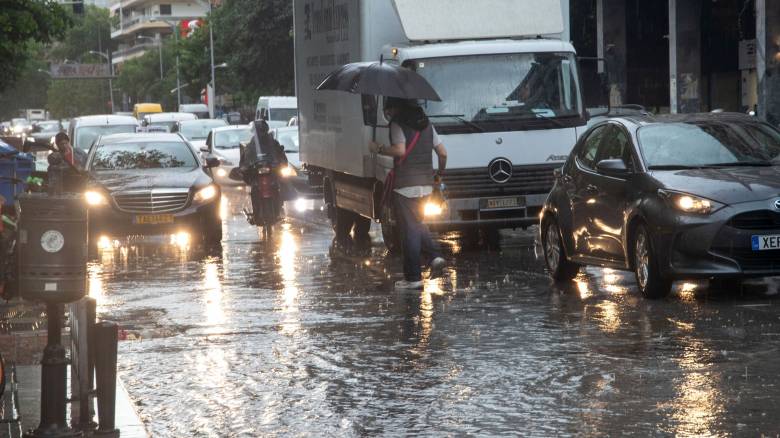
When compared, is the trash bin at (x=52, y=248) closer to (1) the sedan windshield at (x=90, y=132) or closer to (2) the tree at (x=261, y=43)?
(1) the sedan windshield at (x=90, y=132)

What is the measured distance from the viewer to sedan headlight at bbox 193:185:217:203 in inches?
806

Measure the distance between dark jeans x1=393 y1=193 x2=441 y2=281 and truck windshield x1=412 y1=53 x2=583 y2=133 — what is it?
315 cm

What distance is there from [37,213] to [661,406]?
328cm

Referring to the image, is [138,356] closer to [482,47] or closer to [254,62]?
[482,47]

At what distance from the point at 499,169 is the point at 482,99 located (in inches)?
32.1

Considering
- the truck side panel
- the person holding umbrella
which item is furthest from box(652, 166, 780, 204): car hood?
the truck side panel

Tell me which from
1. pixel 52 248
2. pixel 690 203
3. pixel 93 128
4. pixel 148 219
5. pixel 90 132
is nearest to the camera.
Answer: pixel 52 248

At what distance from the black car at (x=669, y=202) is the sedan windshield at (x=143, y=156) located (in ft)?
25.9

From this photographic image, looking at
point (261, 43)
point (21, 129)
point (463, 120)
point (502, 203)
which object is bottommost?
point (502, 203)

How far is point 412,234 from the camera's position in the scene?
47.5 ft

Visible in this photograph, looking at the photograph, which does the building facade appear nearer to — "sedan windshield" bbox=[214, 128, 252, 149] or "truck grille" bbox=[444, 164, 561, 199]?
"sedan windshield" bbox=[214, 128, 252, 149]

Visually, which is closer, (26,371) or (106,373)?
(106,373)

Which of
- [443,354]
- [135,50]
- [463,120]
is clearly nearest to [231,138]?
[463,120]

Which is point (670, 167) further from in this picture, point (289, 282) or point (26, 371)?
point (26, 371)
